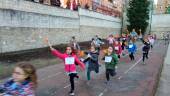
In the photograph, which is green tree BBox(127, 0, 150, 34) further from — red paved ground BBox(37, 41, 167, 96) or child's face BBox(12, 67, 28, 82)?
child's face BBox(12, 67, 28, 82)

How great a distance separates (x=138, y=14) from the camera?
224 feet

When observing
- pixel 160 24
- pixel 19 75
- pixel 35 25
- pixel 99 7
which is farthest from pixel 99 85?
pixel 160 24

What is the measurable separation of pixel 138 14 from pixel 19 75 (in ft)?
212

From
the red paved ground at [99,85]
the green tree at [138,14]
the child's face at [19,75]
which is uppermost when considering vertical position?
the green tree at [138,14]

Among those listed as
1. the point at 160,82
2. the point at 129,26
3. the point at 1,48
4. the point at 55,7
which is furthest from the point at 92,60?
the point at 129,26

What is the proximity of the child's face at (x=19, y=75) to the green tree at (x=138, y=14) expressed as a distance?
64.3 meters

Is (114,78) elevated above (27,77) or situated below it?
below

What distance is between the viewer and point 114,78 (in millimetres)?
15578

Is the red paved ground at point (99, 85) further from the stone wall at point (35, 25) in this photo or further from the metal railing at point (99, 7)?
the metal railing at point (99, 7)

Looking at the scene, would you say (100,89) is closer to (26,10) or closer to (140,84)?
(140,84)

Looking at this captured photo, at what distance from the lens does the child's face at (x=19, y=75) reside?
15.3 feet

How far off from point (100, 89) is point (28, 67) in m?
8.23

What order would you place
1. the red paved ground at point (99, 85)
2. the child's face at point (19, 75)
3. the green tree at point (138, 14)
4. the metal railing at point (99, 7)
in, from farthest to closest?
the green tree at point (138, 14) → the metal railing at point (99, 7) → the red paved ground at point (99, 85) → the child's face at point (19, 75)

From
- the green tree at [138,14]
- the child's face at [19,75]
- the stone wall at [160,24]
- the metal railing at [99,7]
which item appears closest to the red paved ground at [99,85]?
the child's face at [19,75]
